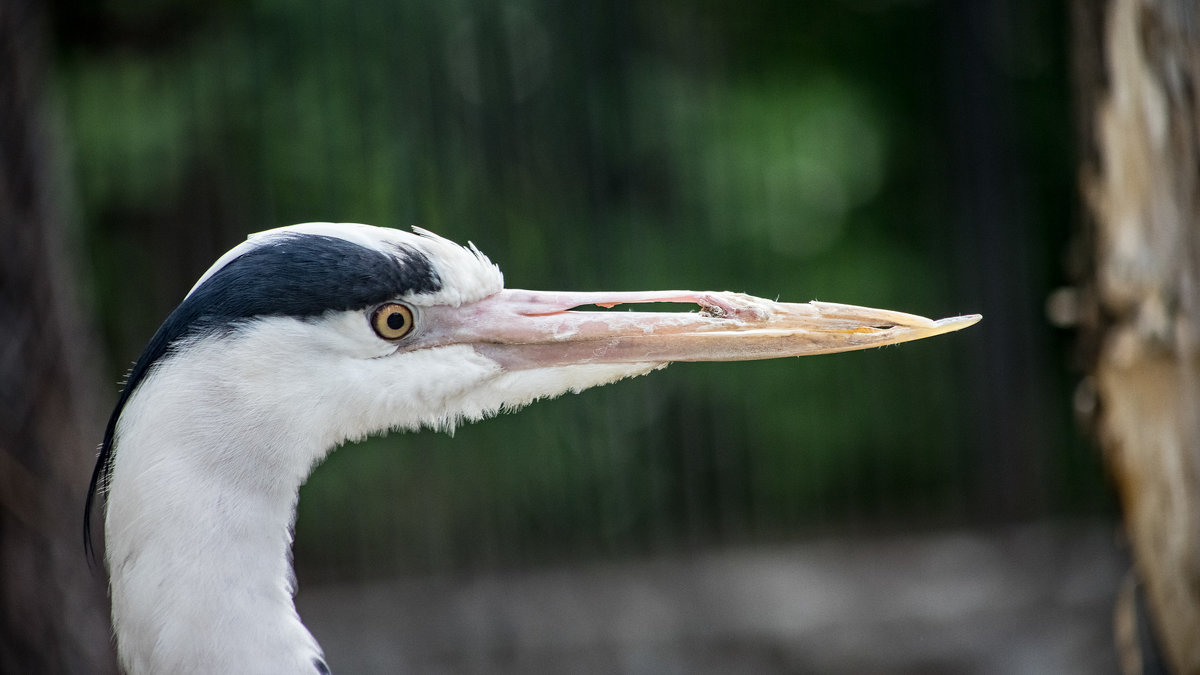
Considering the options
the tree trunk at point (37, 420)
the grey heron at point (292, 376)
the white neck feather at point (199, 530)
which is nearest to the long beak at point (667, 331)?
the grey heron at point (292, 376)

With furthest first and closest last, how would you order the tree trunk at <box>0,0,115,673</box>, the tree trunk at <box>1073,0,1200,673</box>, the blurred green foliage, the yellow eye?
the blurred green foliage, the tree trunk at <box>0,0,115,673</box>, the tree trunk at <box>1073,0,1200,673</box>, the yellow eye

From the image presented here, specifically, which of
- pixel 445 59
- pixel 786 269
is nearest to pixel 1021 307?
pixel 786 269

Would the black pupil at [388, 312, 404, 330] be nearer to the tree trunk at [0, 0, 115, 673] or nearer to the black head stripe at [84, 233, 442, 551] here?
the black head stripe at [84, 233, 442, 551]

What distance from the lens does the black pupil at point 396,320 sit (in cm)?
170

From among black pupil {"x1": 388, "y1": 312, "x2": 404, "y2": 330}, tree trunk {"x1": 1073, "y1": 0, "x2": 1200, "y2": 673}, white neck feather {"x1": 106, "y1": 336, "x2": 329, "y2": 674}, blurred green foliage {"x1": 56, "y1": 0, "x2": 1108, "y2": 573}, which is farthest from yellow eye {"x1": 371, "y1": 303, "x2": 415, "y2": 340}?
blurred green foliage {"x1": 56, "y1": 0, "x2": 1108, "y2": 573}

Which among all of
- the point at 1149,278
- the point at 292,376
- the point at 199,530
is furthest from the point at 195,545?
the point at 1149,278

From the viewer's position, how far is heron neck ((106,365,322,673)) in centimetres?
153

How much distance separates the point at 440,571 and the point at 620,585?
772mm

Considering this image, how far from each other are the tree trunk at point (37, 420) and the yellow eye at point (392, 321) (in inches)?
62.0

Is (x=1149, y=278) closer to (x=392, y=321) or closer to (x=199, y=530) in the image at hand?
(x=392, y=321)

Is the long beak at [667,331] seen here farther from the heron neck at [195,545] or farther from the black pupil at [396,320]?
the heron neck at [195,545]

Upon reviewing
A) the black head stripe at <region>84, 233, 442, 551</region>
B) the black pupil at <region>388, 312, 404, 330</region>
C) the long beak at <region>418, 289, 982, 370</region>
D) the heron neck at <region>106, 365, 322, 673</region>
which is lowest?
the heron neck at <region>106, 365, 322, 673</region>

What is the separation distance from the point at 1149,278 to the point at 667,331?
1171mm

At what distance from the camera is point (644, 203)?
4.69 m
